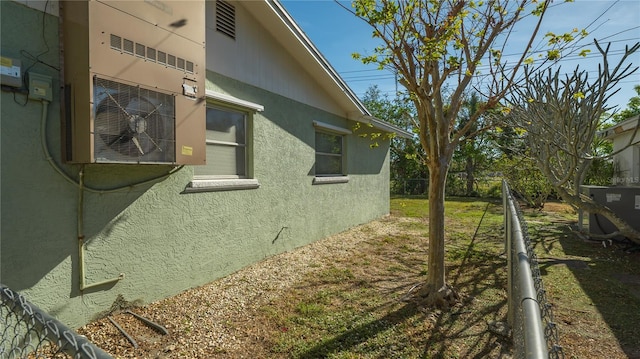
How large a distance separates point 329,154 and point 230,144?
3585 millimetres

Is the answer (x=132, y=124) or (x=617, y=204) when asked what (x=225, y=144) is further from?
(x=617, y=204)

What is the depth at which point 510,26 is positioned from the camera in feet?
13.1

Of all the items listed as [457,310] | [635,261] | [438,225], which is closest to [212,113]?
[438,225]

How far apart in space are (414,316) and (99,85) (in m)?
3.98

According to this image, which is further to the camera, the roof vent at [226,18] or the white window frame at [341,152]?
the white window frame at [341,152]

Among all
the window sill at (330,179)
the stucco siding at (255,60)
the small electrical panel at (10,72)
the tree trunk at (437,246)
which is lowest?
the tree trunk at (437,246)

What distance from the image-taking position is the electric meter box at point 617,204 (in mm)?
6434

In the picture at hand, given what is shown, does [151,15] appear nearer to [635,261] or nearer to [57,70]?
[57,70]

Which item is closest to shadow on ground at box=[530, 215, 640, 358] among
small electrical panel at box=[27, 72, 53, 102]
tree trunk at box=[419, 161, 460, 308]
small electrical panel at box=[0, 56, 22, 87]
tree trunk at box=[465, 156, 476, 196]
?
tree trunk at box=[419, 161, 460, 308]

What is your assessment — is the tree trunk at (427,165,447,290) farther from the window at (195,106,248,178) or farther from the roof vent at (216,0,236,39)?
the roof vent at (216,0,236,39)

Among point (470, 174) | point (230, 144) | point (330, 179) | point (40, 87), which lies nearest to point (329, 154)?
point (330, 179)

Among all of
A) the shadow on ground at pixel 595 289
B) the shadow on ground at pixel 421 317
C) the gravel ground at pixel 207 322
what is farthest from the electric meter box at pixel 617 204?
the gravel ground at pixel 207 322

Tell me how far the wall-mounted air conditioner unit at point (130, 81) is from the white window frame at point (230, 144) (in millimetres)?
753

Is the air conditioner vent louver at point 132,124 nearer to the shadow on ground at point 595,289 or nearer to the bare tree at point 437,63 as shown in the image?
the bare tree at point 437,63
